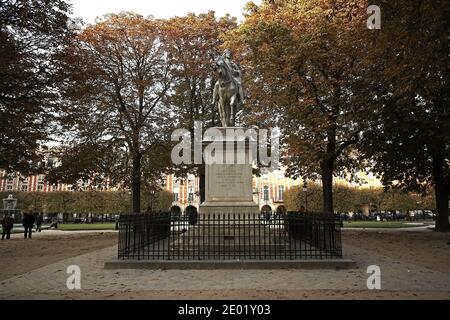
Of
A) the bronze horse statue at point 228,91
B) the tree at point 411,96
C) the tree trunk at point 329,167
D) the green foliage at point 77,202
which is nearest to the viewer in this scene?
the tree at point 411,96

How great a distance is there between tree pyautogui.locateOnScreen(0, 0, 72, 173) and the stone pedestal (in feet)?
27.9

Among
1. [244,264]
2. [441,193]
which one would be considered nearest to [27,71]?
[244,264]

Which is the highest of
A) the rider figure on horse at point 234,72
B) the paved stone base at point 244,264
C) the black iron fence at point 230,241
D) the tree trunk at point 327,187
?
the rider figure on horse at point 234,72

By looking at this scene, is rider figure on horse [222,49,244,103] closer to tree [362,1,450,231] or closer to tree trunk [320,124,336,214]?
tree [362,1,450,231]

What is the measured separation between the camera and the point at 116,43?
2606cm

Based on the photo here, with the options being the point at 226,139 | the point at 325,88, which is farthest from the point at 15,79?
the point at 325,88

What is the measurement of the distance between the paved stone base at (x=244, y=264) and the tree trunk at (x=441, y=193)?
1682 centimetres

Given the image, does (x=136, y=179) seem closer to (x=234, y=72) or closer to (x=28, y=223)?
(x=28, y=223)

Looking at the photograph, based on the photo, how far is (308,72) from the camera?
847 inches

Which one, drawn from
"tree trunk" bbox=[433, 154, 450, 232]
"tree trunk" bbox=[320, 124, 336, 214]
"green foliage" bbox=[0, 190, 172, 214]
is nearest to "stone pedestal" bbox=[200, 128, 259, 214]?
"tree trunk" bbox=[320, 124, 336, 214]

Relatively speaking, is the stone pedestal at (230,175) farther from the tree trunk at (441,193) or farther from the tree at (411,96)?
the tree trunk at (441,193)

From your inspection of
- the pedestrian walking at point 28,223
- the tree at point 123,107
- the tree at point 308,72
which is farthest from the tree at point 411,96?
the pedestrian walking at point 28,223

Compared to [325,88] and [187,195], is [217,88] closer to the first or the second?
[325,88]

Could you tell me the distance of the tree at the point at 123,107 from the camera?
24.8 m
